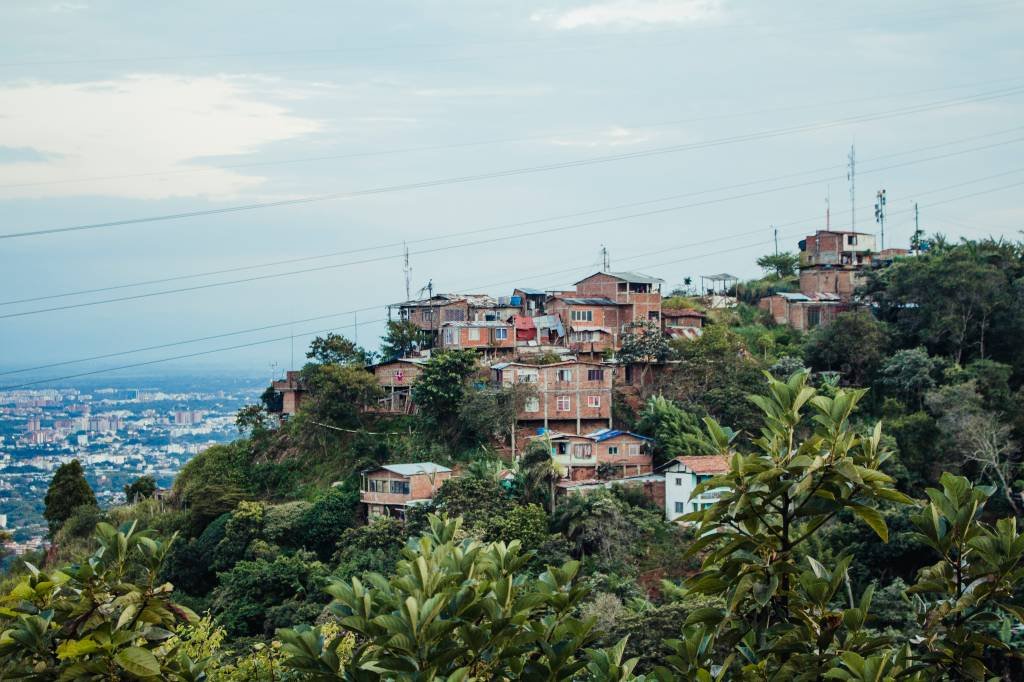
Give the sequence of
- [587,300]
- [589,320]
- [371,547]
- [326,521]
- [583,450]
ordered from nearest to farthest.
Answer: [371,547] < [326,521] < [583,450] < [589,320] < [587,300]

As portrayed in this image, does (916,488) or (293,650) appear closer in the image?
(293,650)

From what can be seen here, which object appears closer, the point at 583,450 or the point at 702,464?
the point at 702,464

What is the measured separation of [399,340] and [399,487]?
24.1ft

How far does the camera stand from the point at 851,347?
3003cm

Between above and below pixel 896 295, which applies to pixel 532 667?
below

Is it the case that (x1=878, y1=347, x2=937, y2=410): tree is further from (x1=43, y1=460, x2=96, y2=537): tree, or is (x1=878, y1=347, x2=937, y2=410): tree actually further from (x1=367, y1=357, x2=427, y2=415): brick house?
(x1=43, y1=460, x2=96, y2=537): tree

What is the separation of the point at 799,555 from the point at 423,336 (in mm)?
27476

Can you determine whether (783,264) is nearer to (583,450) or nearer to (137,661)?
(583,450)

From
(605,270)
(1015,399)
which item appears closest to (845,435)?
(1015,399)

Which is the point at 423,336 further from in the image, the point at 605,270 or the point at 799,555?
the point at 799,555

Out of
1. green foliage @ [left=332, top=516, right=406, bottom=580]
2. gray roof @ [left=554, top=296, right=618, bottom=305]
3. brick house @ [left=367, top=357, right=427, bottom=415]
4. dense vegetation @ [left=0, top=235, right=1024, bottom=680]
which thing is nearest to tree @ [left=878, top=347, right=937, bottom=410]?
dense vegetation @ [left=0, top=235, right=1024, bottom=680]

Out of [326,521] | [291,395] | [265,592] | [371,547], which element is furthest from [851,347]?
[265,592]

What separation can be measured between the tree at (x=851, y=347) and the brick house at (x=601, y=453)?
6.82 m

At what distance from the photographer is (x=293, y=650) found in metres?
4.84
